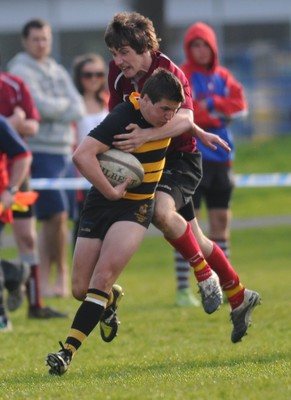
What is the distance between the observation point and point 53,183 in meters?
13.0

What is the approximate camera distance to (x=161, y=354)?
858cm

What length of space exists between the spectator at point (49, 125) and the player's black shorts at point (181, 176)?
14.2 ft

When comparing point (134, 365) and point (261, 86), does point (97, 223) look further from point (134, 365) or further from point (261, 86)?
point (261, 86)

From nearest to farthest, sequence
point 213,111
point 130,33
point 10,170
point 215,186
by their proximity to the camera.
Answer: point 130,33 → point 10,170 → point 213,111 → point 215,186

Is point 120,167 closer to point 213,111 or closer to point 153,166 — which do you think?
point 153,166

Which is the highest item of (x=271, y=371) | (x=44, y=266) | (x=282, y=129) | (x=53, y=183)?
(x=271, y=371)

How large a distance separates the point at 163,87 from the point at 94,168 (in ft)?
2.01

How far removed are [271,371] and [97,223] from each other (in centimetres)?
141

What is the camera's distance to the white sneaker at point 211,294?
816 cm

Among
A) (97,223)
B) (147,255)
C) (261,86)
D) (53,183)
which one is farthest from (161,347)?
(261,86)

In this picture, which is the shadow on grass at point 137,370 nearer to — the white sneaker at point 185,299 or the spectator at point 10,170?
the spectator at point 10,170

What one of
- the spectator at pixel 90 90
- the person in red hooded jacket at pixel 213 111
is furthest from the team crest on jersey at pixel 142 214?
the spectator at pixel 90 90

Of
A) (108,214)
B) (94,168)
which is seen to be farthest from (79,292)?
(94,168)

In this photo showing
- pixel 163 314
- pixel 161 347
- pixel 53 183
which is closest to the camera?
pixel 161 347
